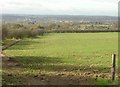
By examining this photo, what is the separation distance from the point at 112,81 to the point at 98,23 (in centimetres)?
16065

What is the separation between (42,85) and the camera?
14680 mm

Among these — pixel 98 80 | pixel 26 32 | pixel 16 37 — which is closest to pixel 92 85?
pixel 98 80

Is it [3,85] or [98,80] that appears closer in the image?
[3,85]

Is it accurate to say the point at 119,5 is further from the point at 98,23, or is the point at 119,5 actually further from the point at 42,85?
the point at 98,23

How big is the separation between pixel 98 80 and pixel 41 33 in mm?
111810

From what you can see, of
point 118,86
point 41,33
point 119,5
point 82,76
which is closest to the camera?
point 119,5

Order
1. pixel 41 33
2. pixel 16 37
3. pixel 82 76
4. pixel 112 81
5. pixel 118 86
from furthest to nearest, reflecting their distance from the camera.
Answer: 1. pixel 41 33
2. pixel 16 37
3. pixel 82 76
4. pixel 112 81
5. pixel 118 86

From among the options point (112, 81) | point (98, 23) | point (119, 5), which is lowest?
point (98, 23)

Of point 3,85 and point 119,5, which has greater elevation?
point 119,5

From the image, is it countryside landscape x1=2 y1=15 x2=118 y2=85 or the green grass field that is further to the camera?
the green grass field

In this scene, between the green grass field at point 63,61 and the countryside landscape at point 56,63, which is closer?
the countryside landscape at point 56,63

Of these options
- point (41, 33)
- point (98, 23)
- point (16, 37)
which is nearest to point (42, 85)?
point (16, 37)

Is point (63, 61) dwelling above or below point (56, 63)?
below

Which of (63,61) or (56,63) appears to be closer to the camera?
(56,63)
